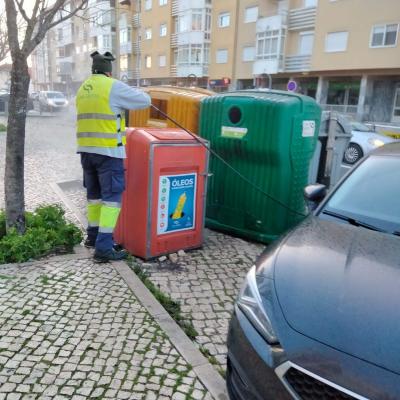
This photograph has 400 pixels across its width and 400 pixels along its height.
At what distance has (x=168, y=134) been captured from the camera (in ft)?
14.6

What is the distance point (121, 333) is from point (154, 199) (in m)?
1.60

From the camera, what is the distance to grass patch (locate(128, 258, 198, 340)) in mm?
3215

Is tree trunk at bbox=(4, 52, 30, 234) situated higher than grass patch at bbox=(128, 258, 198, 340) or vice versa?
tree trunk at bbox=(4, 52, 30, 234)

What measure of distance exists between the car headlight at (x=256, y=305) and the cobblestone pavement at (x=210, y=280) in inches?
32.5

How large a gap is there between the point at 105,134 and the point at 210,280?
5.67 ft

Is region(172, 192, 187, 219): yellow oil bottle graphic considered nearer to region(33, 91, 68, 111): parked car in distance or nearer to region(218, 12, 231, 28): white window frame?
region(33, 91, 68, 111): parked car in distance

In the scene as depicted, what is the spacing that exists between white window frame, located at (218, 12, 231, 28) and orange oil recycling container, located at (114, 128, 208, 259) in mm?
35327

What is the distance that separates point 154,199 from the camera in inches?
169

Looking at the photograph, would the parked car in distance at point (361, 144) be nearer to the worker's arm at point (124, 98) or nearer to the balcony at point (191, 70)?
the worker's arm at point (124, 98)

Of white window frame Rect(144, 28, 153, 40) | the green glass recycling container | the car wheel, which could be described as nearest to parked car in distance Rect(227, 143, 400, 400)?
the green glass recycling container

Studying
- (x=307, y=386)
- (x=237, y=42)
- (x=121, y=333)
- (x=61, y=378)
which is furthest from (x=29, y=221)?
(x=237, y=42)

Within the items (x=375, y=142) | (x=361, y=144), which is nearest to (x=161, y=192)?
(x=361, y=144)

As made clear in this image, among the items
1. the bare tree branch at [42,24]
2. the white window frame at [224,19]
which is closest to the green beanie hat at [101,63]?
the bare tree branch at [42,24]

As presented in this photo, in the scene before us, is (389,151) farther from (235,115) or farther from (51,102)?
(51,102)
